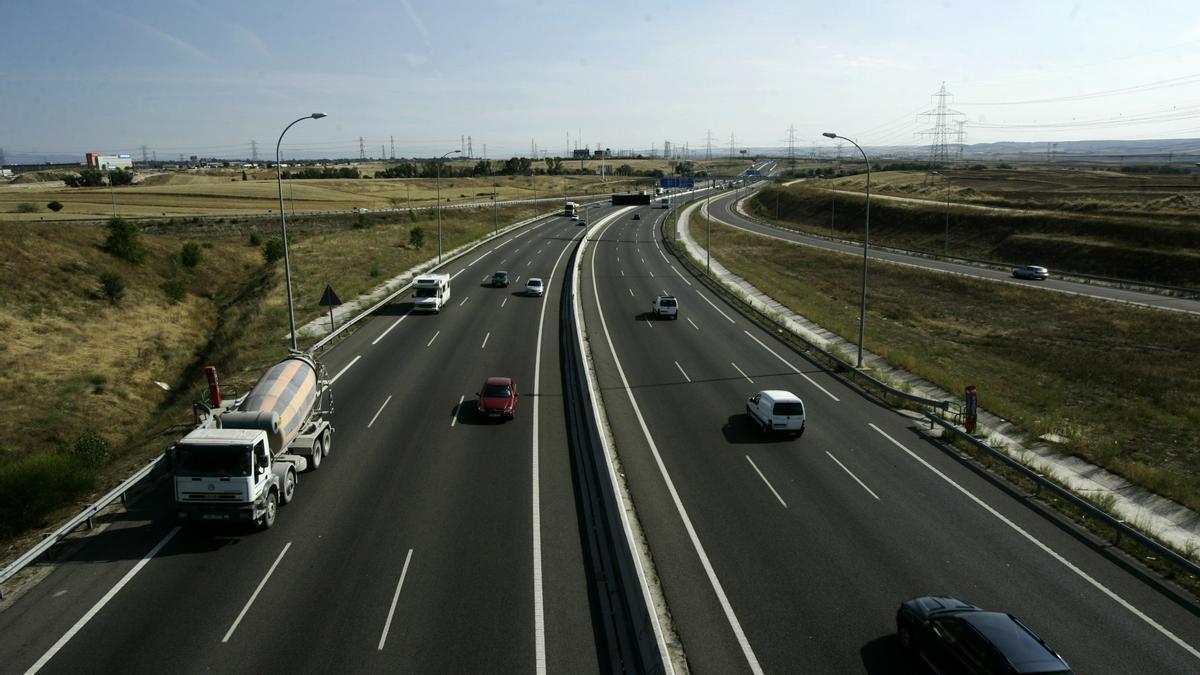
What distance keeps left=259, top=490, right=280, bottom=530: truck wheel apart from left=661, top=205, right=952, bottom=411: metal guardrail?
2316cm

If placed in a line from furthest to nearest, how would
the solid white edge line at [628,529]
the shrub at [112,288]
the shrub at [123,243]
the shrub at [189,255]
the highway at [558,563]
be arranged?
1. the shrub at [189,255]
2. the shrub at [123,243]
3. the shrub at [112,288]
4. the highway at [558,563]
5. the solid white edge line at [628,529]

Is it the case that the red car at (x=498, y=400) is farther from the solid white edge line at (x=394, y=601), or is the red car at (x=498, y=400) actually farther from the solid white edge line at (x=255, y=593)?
the solid white edge line at (x=255, y=593)

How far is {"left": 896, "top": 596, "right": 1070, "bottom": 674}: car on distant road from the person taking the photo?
11203 millimetres

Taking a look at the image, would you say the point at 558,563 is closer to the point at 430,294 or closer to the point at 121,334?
the point at 430,294

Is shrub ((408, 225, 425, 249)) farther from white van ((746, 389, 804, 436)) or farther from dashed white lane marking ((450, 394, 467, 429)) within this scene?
white van ((746, 389, 804, 436))

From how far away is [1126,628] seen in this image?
1455 cm

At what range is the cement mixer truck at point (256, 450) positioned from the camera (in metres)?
17.1

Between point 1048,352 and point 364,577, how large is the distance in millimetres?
44359

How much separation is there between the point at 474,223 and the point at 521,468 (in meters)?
94.3

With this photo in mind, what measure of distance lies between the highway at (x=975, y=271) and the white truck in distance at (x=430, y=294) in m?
52.0

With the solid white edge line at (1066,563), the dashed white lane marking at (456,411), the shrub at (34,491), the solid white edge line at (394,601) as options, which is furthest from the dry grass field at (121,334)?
the solid white edge line at (1066,563)

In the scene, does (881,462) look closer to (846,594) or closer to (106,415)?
(846,594)

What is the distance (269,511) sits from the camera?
18.1 meters

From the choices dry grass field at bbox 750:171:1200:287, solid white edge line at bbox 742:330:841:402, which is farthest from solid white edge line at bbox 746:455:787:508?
dry grass field at bbox 750:171:1200:287
